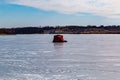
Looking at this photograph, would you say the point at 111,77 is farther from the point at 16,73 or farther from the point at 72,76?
the point at 16,73

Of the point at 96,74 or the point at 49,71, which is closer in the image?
the point at 96,74

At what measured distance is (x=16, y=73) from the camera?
16172 mm

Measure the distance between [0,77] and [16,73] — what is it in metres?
1.47

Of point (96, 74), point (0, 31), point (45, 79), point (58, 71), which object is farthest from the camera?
point (0, 31)

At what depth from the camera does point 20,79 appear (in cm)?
1427

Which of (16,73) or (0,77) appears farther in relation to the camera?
(16,73)

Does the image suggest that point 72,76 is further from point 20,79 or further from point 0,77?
point 0,77

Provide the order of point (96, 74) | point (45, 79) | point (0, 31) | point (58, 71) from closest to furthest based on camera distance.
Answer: point (45, 79) → point (96, 74) → point (58, 71) → point (0, 31)

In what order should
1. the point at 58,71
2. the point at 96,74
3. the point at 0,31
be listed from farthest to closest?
the point at 0,31
the point at 58,71
the point at 96,74

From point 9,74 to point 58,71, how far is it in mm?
2699

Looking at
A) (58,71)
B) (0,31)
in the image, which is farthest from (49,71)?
(0,31)

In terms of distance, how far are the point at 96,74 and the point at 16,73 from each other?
4.19 m

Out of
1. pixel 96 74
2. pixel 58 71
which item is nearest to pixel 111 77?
pixel 96 74

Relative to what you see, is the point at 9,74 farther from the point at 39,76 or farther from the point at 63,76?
the point at 63,76
